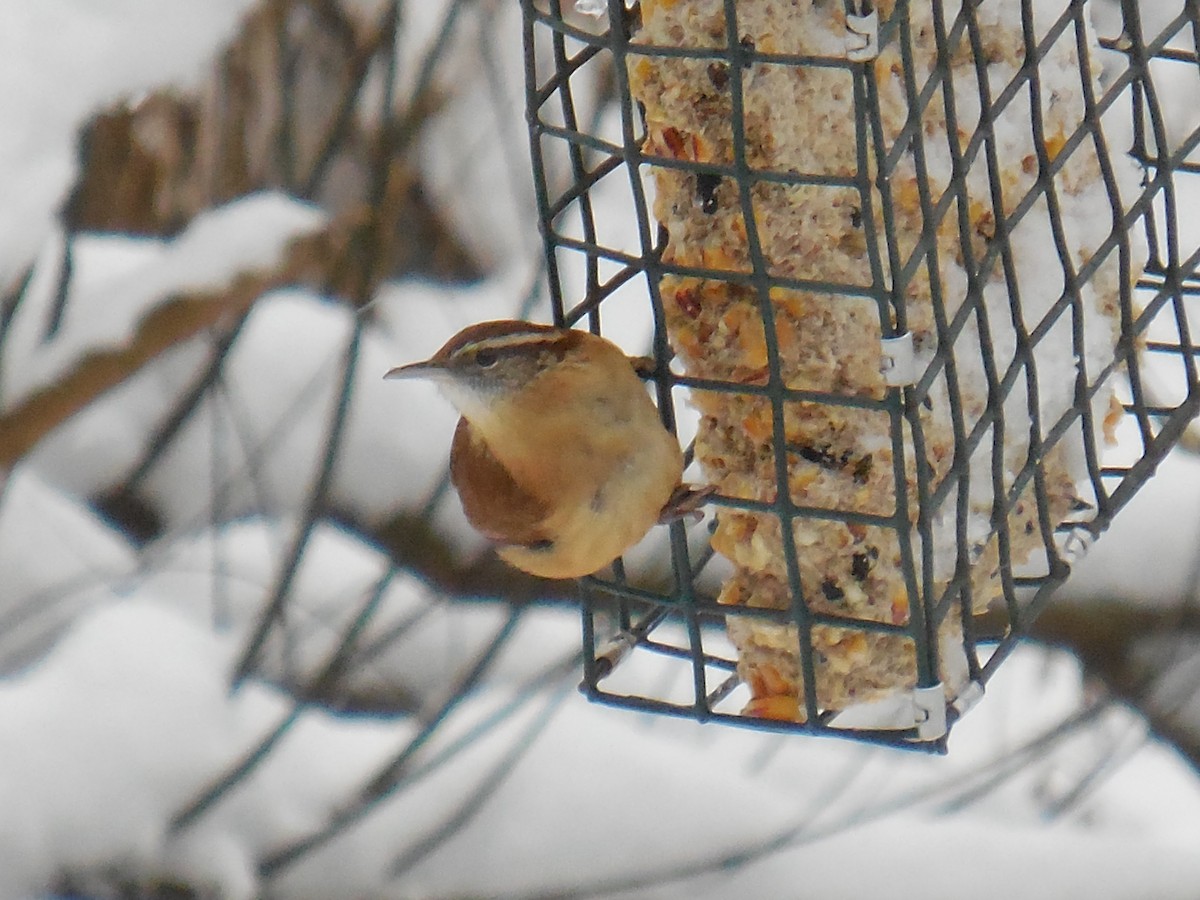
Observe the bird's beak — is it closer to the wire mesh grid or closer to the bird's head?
the bird's head

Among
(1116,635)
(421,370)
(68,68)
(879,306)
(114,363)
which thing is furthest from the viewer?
(1116,635)

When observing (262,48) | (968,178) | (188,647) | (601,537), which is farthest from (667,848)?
(262,48)

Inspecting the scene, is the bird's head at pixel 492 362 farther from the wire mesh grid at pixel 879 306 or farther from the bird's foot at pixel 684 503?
the bird's foot at pixel 684 503

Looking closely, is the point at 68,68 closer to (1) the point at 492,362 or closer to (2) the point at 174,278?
(2) the point at 174,278

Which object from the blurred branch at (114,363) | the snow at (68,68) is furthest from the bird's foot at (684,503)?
the snow at (68,68)

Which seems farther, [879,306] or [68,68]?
[68,68]

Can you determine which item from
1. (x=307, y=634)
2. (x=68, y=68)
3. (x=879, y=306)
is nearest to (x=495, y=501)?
(x=879, y=306)

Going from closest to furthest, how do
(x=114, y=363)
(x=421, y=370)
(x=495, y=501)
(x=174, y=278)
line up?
(x=421, y=370) < (x=495, y=501) < (x=114, y=363) < (x=174, y=278)
